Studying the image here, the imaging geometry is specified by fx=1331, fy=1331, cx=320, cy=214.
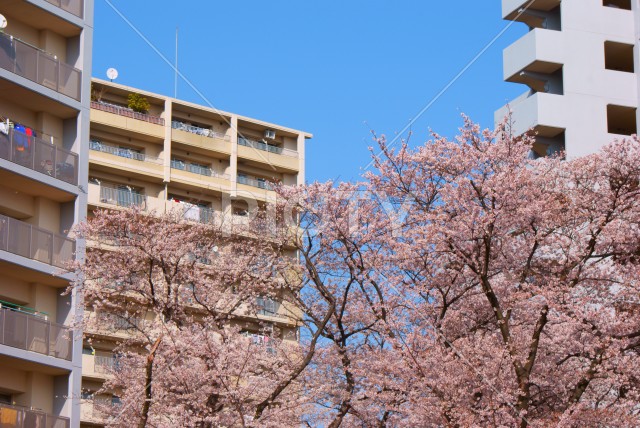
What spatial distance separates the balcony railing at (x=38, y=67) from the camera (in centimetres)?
3428

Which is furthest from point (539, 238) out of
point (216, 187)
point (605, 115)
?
point (216, 187)

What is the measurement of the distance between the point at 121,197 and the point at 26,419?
2901 cm

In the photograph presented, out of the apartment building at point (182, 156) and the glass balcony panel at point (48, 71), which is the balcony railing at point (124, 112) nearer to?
the apartment building at point (182, 156)

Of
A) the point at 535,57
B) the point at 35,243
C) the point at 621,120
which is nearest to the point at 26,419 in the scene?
the point at 35,243

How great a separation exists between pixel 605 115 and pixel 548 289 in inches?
904

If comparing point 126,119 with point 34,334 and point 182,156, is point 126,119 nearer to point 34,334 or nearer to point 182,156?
point 182,156

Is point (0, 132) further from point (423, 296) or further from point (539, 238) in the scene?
point (539, 238)

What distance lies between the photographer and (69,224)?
35.7 meters

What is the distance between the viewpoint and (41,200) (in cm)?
3553

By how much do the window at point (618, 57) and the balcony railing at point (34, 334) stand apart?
24845mm

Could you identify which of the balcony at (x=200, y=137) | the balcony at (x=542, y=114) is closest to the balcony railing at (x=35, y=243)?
the balcony at (x=542, y=114)

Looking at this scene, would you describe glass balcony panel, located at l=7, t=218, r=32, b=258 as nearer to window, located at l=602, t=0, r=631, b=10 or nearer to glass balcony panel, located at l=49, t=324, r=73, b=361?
glass balcony panel, located at l=49, t=324, r=73, b=361

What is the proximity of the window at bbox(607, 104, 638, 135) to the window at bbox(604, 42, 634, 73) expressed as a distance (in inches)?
83.9

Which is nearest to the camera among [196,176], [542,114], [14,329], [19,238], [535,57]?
[14,329]
